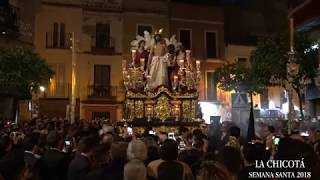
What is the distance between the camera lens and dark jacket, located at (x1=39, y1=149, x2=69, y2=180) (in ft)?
24.5

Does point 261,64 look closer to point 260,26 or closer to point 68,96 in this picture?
point 68,96

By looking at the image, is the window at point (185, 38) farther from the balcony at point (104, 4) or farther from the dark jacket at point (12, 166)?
the dark jacket at point (12, 166)

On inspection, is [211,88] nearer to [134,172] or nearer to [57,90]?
[57,90]

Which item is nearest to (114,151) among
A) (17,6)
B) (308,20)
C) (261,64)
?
(261,64)

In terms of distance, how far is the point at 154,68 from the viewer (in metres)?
21.5

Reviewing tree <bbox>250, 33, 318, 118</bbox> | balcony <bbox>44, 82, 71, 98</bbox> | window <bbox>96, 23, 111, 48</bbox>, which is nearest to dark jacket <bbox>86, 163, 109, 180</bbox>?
tree <bbox>250, 33, 318, 118</bbox>

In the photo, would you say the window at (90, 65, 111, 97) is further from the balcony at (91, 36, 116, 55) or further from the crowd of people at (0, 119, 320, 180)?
the crowd of people at (0, 119, 320, 180)

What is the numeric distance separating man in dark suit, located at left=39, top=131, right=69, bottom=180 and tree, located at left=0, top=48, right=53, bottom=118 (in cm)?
1885

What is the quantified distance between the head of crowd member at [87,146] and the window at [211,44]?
33840 mm

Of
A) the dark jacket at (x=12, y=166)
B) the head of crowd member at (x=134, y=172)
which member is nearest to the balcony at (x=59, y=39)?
the dark jacket at (x=12, y=166)

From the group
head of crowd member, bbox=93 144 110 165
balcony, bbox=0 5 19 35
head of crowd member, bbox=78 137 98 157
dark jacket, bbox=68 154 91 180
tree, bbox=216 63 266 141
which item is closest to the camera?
dark jacket, bbox=68 154 91 180

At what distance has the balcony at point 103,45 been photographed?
37.1m

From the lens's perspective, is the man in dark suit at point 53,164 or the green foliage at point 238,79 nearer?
the man in dark suit at point 53,164

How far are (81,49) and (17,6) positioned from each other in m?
6.21
